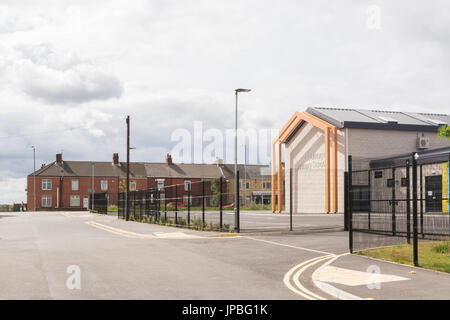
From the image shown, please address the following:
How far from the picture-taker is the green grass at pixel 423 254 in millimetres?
11523

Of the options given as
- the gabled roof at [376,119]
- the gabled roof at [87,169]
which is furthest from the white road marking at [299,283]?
the gabled roof at [87,169]

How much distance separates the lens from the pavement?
8.10m

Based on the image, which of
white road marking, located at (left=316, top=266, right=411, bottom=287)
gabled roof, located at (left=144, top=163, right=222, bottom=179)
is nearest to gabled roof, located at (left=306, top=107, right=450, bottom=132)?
white road marking, located at (left=316, top=266, right=411, bottom=287)

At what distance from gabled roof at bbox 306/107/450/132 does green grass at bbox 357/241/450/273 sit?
96.6 ft

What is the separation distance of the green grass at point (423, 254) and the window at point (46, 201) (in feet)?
270

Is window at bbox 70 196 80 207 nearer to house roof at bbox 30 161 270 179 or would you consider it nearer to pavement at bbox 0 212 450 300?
house roof at bbox 30 161 270 179

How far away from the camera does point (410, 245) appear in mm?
15133

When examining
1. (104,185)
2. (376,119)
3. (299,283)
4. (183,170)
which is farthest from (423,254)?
(183,170)

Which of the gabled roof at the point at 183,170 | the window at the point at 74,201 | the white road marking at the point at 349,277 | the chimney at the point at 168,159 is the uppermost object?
the chimney at the point at 168,159

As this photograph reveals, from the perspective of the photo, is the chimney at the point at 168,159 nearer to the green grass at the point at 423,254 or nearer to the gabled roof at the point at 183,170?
the gabled roof at the point at 183,170

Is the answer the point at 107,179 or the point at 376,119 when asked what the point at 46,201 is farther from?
the point at 376,119

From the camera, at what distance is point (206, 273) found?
10320 millimetres

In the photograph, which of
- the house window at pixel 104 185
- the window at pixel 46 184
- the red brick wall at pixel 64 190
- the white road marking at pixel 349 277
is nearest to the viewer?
the white road marking at pixel 349 277
